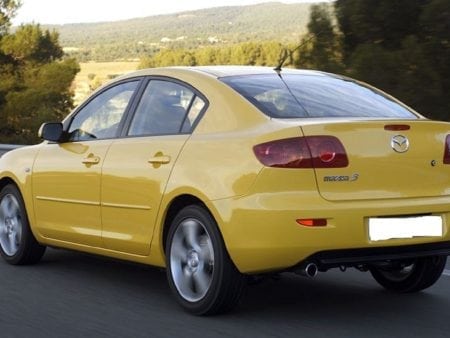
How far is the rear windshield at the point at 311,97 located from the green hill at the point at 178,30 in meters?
62.4

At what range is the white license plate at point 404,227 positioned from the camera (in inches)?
210

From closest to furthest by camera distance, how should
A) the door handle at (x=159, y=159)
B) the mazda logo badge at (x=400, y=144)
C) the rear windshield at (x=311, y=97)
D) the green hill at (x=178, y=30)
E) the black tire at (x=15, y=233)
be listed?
1. the mazda logo badge at (x=400, y=144)
2. the rear windshield at (x=311, y=97)
3. the door handle at (x=159, y=159)
4. the black tire at (x=15, y=233)
5. the green hill at (x=178, y=30)

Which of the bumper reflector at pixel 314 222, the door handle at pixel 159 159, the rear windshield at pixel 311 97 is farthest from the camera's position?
the door handle at pixel 159 159

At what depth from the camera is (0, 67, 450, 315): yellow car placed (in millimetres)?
5309

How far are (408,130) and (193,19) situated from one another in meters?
110


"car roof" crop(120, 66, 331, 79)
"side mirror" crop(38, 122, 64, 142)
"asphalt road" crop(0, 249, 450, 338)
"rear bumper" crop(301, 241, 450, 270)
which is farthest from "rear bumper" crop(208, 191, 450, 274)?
"side mirror" crop(38, 122, 64, 142)

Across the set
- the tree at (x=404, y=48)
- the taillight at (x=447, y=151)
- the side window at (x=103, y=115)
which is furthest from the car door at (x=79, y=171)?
the tree at (x=404, y=48)

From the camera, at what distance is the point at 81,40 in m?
117

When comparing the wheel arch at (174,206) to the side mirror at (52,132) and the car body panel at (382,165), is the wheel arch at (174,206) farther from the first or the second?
the side mirror at (52,132)

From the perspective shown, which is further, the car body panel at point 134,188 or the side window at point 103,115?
the side window at point 103,115

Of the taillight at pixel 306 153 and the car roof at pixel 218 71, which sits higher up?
the car roof at pixel 218 71

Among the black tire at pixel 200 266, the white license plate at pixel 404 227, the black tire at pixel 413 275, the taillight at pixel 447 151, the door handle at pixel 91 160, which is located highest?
the taillight at pixel 447 151

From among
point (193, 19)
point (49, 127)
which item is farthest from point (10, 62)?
point (193, 19)

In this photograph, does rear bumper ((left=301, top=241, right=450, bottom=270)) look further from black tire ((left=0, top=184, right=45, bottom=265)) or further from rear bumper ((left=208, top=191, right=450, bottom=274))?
black tire ((left=0, top=184, right=45, bottom=265))
